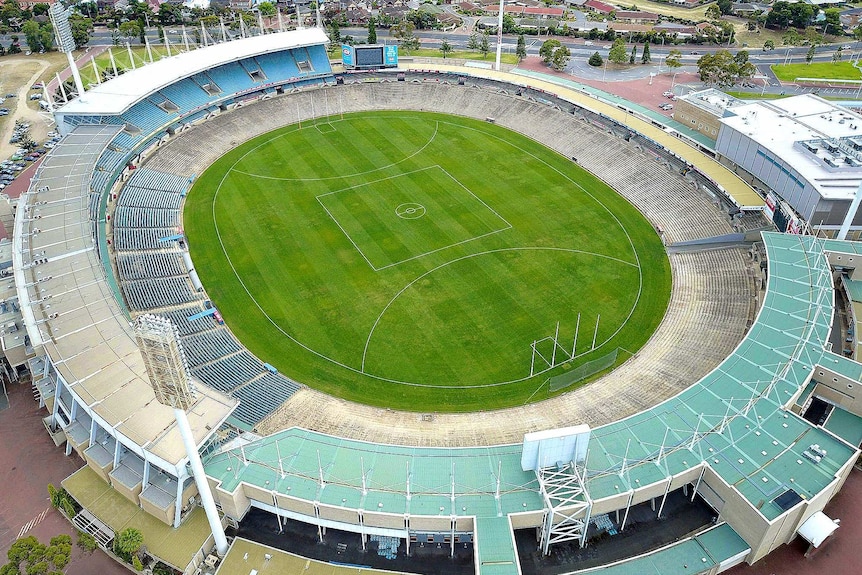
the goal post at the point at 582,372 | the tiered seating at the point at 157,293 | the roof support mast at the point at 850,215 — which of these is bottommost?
the goal post at the point at 582,372

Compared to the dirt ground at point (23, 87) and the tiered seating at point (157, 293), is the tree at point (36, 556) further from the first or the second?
the dirt ground at point (23, 87)

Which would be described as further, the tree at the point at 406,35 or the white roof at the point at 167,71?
the tree at the point at 406,35

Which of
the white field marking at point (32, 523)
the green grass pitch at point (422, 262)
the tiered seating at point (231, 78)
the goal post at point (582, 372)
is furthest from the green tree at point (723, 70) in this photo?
the white field marking at point (32, 523)

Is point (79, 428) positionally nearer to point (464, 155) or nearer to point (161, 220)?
point (161, 220)

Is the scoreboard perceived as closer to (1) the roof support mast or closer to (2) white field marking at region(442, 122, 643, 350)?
(2) white field marking at region(442, 122, 643, 350)

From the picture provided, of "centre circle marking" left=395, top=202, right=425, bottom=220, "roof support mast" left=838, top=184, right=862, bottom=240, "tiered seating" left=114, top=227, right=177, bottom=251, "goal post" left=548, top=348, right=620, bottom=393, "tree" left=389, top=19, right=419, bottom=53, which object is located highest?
"tree" left=389, top=19, right=419, bottom=53

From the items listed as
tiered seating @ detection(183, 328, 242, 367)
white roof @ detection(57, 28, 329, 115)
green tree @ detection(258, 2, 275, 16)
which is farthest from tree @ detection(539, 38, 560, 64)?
tiered seating @ detection(183, 328, 242, 367)

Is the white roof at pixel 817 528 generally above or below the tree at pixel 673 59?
below
